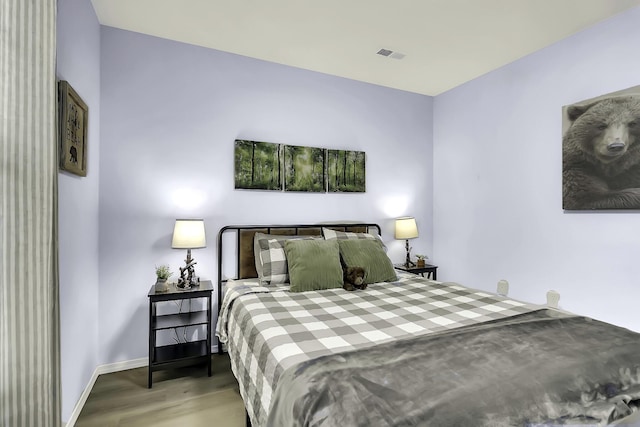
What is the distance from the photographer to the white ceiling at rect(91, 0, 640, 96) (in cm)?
238

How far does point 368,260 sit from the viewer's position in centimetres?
276

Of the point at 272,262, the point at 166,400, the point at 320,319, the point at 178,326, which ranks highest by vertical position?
the point at 272,262

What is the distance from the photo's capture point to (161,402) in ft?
7.31

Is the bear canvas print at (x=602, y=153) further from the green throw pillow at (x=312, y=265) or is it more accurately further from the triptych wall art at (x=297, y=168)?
the green throw pillow at (x=312, y=265)

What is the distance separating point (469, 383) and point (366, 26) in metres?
2.63

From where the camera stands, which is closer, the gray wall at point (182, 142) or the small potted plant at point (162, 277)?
the small potted plant at point (162, 277)

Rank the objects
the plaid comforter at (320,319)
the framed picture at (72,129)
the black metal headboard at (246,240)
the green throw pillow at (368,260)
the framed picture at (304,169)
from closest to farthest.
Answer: the plaid comforter at (320,319)
the framed picture at (72,129)
the green throw pillow at (368,260)
the black metal headboard at (246,240)
the framed picture at (304,169)

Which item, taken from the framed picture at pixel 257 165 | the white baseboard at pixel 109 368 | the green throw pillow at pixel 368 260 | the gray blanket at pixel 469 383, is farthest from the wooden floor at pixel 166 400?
the framed picture at pixel 257 165

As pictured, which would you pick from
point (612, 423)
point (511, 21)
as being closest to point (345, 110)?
point (511, 21)

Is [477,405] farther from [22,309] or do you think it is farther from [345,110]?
[345,110]

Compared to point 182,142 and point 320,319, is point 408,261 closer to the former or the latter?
point 320,319

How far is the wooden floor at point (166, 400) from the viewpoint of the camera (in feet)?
6.66

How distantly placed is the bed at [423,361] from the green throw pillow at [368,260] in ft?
1.02

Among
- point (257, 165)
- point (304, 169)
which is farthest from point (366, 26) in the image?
point (257, 165)
